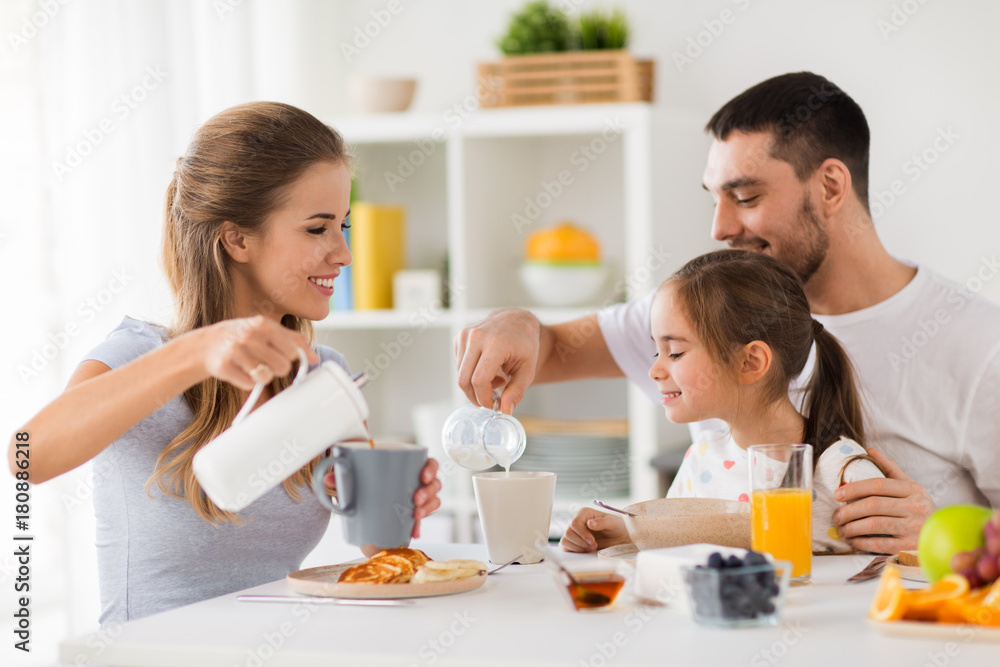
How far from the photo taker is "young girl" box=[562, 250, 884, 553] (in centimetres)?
152

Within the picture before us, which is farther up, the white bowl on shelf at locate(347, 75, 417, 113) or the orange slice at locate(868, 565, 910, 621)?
the white bowl on shelf at locate(347, 75, 417, 113)

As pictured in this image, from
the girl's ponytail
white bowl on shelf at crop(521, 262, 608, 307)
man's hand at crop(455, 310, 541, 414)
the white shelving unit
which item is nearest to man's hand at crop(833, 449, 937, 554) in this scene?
the girl's ponytail

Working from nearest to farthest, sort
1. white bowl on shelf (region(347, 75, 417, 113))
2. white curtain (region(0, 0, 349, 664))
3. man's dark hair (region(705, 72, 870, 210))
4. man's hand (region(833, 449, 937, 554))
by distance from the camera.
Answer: man's hand (region(833, 449, 937, 554)) → man's dark hair (region(705, 72, 870, 210)) → white curtain (region(0, 0, 349, 664)) → white bowl on shelf (region(347, 75, 417, 113))

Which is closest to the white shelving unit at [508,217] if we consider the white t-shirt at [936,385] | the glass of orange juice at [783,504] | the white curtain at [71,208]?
the white curtain at [71,208]

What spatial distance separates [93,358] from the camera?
54.3 inches

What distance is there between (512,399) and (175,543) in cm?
52

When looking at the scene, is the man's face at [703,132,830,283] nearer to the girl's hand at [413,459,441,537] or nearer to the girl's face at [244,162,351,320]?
the girl's face at [244,162,351,320]

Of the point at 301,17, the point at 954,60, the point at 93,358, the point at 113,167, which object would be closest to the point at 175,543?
the point at 93,358

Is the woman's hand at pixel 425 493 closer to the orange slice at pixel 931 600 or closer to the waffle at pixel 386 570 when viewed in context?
the waffle at pixel 386 570

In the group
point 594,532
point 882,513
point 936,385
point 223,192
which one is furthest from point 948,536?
point 223,192

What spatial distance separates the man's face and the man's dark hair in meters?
0.02

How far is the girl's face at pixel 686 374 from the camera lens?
1.52m

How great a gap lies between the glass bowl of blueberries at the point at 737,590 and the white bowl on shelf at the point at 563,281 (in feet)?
6.01

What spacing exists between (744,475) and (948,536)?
576mm
